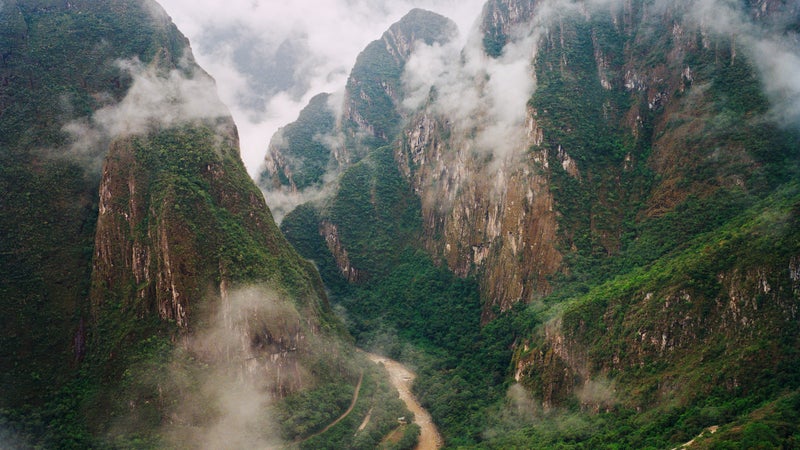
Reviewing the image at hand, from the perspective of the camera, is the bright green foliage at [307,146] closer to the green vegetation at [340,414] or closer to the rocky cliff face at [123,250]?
the rocky cliff face at [123,250]

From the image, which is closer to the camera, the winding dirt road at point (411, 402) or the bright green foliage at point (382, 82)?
the winding dirt road at point (411, 402)

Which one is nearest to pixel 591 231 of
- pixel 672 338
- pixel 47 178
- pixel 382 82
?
pixel 672 338

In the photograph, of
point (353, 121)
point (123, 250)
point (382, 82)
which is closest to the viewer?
point (123, 250)

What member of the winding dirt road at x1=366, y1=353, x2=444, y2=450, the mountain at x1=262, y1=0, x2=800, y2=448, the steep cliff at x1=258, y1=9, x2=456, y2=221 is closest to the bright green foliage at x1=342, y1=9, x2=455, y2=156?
the steep cliff at x1=258, y1=9, x2=456, y2=221

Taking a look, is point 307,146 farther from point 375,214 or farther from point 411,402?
point 411,402

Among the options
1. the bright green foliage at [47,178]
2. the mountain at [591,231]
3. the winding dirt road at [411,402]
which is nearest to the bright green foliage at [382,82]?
the mountain at [591,231]

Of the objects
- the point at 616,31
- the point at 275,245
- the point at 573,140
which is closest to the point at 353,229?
the point at 275,245
